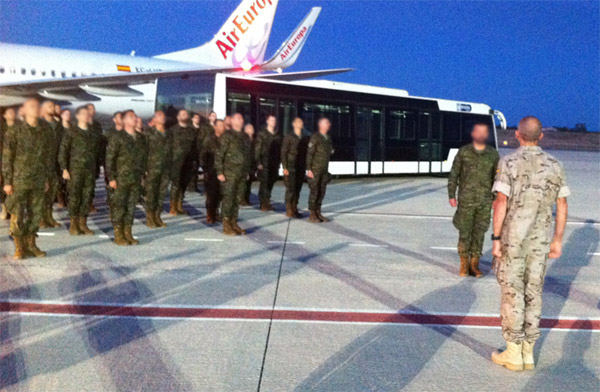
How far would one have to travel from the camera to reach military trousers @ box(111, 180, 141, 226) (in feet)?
27.1

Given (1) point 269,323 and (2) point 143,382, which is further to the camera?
(1) point 269,323

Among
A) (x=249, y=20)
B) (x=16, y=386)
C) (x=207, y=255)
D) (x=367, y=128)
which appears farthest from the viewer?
(x=249, y=20)

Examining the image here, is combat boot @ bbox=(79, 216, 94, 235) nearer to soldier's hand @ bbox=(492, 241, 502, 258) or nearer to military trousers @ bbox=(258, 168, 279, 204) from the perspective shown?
military trousers @ bbox=(258, 168, 279, 204)

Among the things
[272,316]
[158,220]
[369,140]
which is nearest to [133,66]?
[369,140]

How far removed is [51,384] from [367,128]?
1644cm

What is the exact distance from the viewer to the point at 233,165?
361 inches

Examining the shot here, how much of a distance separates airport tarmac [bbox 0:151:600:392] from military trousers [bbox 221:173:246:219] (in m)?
0.42

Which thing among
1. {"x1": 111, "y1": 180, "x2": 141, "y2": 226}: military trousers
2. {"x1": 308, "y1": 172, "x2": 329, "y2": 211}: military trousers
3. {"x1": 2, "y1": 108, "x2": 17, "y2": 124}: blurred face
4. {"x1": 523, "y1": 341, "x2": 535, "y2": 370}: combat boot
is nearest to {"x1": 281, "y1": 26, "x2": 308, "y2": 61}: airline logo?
{"x1": 308, "y1": 172, "x2": 329, "y2": 211}: military trousers

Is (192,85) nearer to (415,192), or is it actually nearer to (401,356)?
(415,192)

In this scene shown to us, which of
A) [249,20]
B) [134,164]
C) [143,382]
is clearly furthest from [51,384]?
[249,20]

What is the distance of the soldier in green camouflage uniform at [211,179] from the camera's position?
34.4ft

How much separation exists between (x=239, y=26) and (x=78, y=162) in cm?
2266

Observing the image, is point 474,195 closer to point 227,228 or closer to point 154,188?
point 227,228

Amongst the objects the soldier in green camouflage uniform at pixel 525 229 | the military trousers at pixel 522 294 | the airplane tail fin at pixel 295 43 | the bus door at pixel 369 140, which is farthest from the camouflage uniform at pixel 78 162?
the airplane tail fin at pixel 295 43
